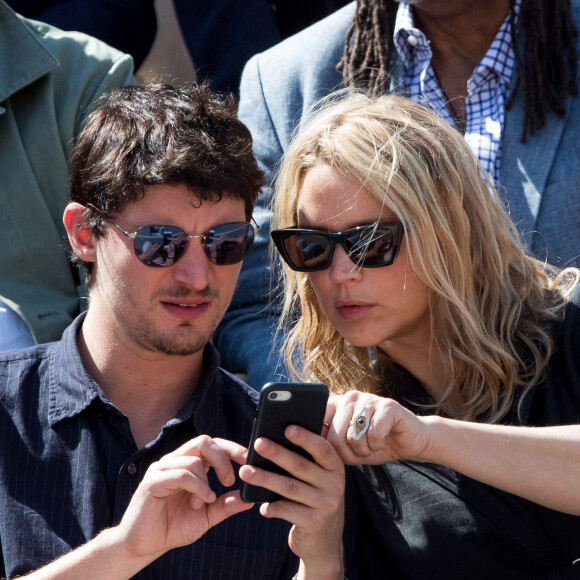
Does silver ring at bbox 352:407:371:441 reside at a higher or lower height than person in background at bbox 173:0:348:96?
lower

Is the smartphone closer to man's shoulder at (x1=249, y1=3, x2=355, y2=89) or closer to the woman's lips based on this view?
the woman's lips

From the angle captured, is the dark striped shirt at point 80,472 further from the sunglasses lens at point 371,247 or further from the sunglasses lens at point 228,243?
the sunglasses lens at point 371,247

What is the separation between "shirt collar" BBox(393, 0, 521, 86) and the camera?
9.94 feet

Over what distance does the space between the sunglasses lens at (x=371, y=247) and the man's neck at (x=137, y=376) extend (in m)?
0.48

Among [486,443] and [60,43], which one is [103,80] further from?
[486,443]

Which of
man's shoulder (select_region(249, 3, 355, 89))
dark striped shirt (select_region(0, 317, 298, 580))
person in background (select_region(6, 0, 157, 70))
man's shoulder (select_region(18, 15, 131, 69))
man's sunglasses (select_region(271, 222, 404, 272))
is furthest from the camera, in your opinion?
person in background (select_region(6, 0, 157, 70))

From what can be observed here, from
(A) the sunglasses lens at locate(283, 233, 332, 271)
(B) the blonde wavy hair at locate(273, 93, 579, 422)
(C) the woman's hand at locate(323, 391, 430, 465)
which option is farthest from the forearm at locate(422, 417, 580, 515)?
(A) the sunglasses lens at locate(283, 233, 332, 271)

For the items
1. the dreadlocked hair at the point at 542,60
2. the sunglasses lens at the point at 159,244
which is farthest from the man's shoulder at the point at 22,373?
the dreadlocked hair at the point at 542,60

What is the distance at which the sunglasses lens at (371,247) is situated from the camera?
7.23ft

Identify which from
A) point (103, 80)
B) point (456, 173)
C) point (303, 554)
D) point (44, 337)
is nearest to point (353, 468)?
point (303, 554)

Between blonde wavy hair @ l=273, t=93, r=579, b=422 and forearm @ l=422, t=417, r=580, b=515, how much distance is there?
30 centimetres

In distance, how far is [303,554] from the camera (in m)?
2.06

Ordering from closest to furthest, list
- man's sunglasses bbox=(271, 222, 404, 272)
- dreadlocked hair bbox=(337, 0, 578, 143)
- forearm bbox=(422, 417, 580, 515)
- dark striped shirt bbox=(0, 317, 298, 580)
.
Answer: forearm bbox=(422, 417, 580, 515)
dark striped shirt bbox=(0, 317, 298, 580)
man's sunglasses bbox=(271, 222, 404, 272)
dreadlocked hair bbox=(337, 0, 578, 143)

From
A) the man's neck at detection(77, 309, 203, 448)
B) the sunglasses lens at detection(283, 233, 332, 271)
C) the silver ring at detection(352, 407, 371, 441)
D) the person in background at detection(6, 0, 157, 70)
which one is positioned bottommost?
the man's neck at detection(77, 309, 203, 448)
